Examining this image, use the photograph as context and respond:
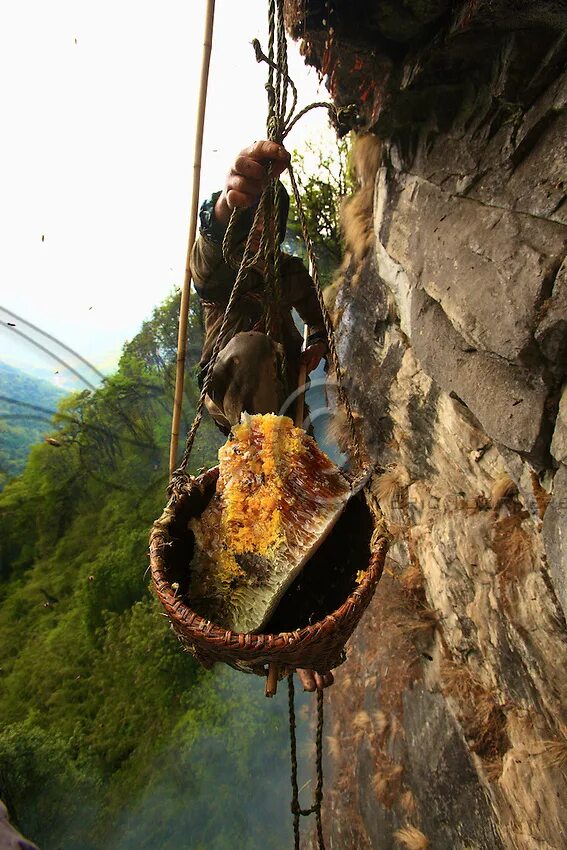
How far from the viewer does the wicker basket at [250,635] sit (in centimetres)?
106

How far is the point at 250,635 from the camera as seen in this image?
1071 mm

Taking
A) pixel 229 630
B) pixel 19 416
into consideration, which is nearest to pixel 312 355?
pixel 229 630

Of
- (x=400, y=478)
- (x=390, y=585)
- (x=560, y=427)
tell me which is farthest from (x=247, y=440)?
(x=390, y=585)

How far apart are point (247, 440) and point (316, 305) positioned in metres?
1.24

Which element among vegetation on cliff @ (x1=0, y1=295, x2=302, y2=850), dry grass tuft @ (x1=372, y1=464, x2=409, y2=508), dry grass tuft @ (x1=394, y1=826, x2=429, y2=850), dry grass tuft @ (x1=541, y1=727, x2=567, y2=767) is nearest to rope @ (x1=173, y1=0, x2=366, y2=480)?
dry grass tuft @ (x1=541, y1=727, x2=567, y2=767)

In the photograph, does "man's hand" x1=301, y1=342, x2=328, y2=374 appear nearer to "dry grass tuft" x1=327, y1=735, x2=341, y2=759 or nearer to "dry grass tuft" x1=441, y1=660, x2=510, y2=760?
"dry grass tuft" x1=441, y1=660, x2=510, y2=760

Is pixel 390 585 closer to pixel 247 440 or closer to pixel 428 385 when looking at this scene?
pixel 428 385

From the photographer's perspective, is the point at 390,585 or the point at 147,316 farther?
the point at 147,316

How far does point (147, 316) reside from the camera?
24.0 ft

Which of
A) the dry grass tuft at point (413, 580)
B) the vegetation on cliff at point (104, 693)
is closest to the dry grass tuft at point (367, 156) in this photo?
the dry grass tuft at point (413, 580)

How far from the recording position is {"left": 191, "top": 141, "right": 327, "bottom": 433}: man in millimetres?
1507

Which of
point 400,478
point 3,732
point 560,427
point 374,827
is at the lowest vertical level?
point 3,732

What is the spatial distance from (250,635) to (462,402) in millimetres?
2072

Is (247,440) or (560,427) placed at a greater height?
(560,427)
